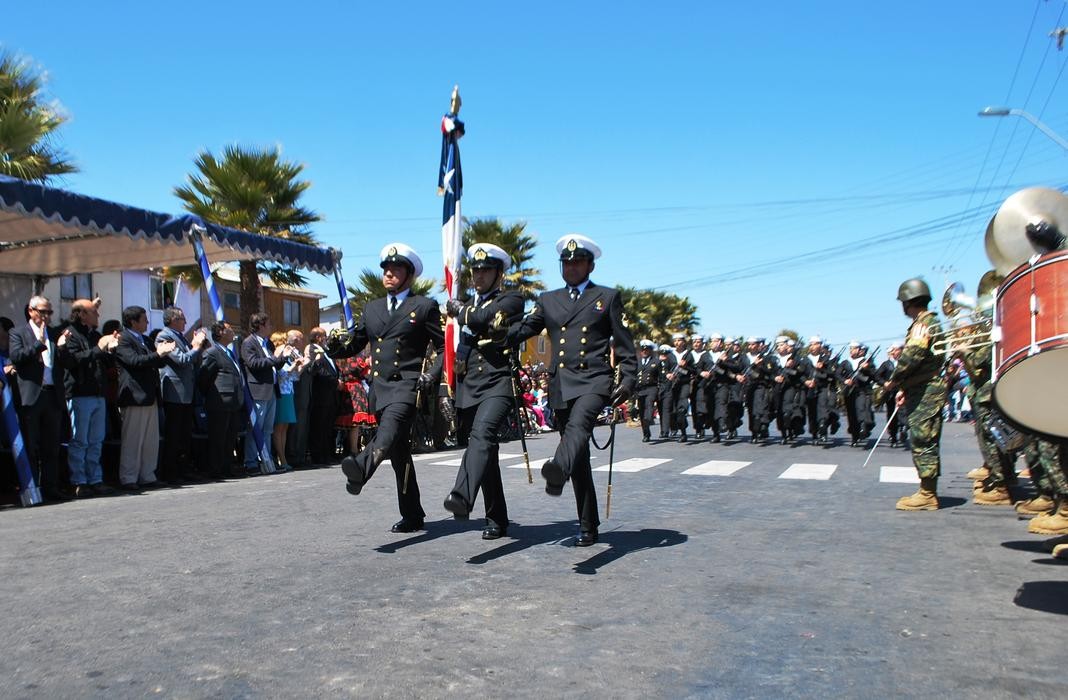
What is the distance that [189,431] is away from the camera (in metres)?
11.2

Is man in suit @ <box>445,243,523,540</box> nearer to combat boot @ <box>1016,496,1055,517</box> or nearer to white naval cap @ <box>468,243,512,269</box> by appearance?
white naval cap @ <box>468,243,512,269</box>

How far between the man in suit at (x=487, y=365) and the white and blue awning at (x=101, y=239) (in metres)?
6.16

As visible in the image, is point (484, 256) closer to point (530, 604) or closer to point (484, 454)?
point (484, 454)

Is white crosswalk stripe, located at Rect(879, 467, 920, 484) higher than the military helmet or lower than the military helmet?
lower

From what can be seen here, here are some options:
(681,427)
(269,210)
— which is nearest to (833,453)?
(681,427)

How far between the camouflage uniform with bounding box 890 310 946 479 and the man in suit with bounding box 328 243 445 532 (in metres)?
4.17

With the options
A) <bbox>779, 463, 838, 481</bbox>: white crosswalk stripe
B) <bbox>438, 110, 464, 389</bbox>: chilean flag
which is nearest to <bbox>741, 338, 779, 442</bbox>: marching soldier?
<bbox>779, 463, 838, 481</bbox>: white crosswalk stripe

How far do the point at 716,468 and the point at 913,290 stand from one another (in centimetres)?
529

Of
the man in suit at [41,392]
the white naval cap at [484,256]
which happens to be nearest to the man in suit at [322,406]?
the man in suit at [41,392]

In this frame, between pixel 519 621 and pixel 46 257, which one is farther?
pixel 46 257

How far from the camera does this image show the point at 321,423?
13773 millimetres

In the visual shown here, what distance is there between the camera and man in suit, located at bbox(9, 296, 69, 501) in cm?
912

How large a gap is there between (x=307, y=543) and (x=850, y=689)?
4158 millimetres

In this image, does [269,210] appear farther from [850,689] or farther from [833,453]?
[850,689]
